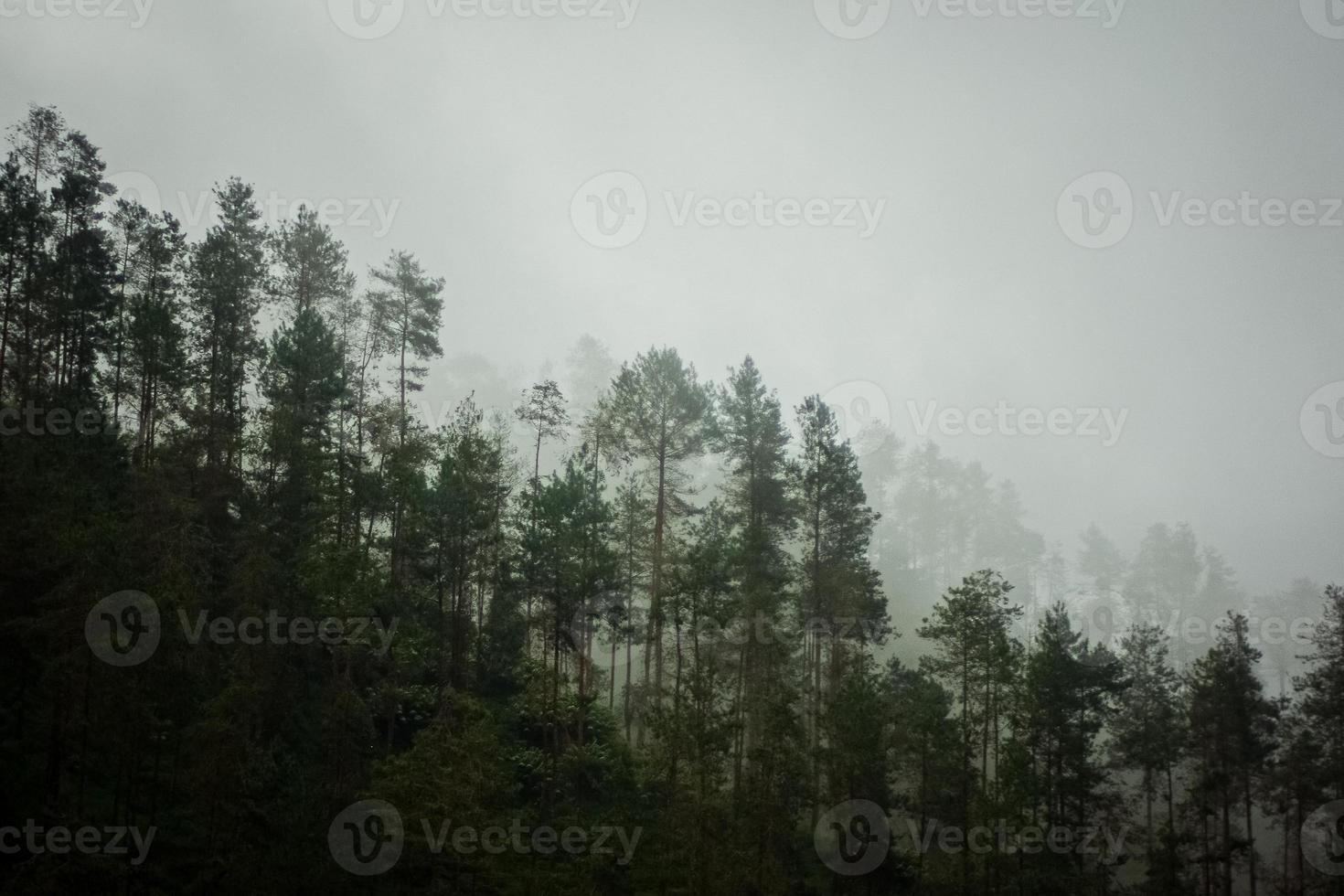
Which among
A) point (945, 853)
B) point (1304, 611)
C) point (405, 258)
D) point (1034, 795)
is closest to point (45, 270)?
point (405, 258)
